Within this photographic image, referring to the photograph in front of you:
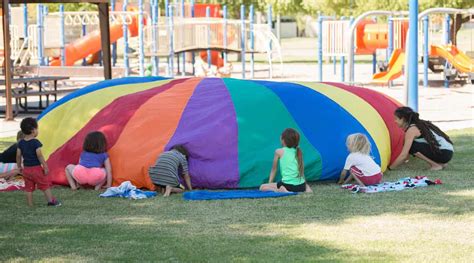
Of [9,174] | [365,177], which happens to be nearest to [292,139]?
[365,177]

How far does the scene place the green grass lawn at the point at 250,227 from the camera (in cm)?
648

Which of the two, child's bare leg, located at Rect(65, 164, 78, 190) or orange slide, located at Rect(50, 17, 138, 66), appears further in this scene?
orange slide, located at Rect(50, 17, 138, 66)

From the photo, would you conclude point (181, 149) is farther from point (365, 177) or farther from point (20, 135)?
point (365, 177)

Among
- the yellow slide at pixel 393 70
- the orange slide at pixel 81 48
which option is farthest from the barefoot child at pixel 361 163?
the orange slide at pixel 81 48

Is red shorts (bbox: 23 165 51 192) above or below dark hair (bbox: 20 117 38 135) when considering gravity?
below

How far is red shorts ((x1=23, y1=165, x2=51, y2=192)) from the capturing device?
8.55 meters

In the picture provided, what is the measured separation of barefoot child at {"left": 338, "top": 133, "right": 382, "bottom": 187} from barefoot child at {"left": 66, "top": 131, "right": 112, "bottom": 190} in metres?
2.40

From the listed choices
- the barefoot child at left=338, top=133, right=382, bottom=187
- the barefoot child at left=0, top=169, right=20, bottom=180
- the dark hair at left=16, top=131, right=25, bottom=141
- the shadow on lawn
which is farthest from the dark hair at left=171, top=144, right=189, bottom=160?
the shadow on lawn

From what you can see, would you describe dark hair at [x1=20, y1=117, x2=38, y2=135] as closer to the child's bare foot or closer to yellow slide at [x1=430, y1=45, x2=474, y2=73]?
the child's bare foot

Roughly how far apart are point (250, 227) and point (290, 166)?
1758mm

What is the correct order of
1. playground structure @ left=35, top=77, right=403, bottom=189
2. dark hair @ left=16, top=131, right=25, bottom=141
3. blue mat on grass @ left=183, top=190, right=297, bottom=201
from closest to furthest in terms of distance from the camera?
blue mat on grass @ left=183, top=190, right=297, bottom=201
dark hair @ left=16, top=131, right=25, bottom=141
playground structure @ left=35, top=77, right=403, bottom=189

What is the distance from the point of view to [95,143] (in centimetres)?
933

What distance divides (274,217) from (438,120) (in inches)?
342

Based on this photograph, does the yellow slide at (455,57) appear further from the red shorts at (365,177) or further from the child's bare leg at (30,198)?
the child's bare leg at (30,198)
